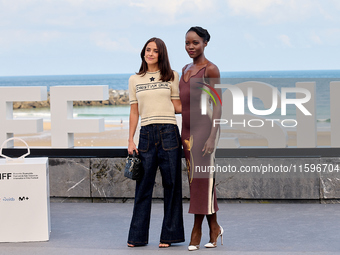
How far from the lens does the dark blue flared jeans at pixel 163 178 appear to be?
13.5 ft

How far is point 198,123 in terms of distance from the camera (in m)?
4.04

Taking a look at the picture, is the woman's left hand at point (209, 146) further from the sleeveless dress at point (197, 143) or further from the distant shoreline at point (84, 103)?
the distant shoreline at point (84, 103)

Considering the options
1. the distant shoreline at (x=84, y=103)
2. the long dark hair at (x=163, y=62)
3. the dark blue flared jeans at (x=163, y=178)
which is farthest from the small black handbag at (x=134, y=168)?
the distant shoreline at (x=84, y=103)

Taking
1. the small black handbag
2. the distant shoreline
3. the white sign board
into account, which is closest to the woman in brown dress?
the small black handbag

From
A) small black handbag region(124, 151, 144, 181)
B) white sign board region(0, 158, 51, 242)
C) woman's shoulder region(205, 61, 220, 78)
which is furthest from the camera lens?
white sign board region(0, 158, 51, 242)

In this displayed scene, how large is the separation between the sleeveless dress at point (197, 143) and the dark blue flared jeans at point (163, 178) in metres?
0.12

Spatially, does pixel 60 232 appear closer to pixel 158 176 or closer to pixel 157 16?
pixel 158 176

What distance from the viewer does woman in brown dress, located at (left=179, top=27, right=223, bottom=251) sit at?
4.02 metres

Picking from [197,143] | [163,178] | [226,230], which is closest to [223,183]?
[226,230]

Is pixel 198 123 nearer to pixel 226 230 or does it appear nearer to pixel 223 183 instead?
pixel 226 230

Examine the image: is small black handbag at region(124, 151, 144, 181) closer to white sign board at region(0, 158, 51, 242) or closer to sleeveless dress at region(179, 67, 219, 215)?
sleeveless dress at region(179, 67, 219, 215)

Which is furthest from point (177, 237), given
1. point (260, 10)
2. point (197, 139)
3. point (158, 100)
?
point (260, 10)

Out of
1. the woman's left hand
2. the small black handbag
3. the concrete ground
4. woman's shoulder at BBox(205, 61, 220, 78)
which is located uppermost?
woman's shoulder at BBox(205, 61, 220, 78)

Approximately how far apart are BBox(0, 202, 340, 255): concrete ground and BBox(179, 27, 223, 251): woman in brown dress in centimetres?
46
